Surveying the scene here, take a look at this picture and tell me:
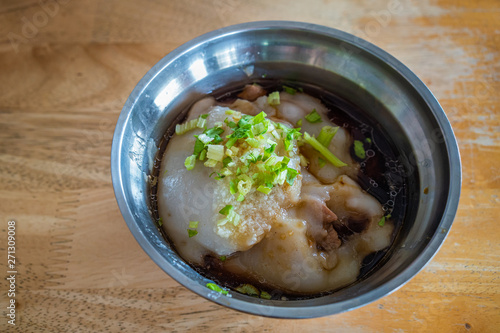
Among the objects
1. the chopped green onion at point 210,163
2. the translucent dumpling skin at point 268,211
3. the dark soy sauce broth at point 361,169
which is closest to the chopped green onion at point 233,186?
the translucent dumpling skin at point 268,211

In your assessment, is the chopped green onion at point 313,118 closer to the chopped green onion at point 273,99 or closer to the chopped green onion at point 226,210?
the chopped green onion at point 273,99

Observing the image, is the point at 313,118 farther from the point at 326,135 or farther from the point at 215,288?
the point at 215,288

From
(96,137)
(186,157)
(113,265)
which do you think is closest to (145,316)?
(113,265)

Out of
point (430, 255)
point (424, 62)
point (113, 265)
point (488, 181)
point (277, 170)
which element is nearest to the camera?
point (430, 255)

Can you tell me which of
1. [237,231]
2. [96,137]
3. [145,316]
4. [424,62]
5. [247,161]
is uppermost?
[424,62]

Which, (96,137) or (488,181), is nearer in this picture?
(488,181)

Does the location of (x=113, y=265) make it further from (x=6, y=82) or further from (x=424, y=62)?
(x=424, y=62)

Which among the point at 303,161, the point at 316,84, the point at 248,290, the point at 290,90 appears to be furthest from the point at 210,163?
the point at 316,84
